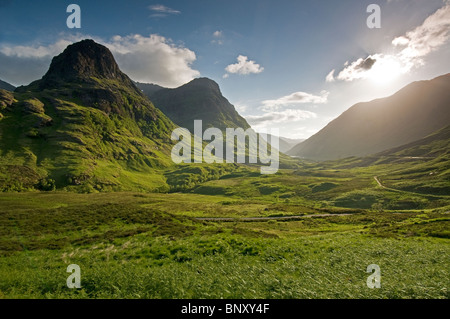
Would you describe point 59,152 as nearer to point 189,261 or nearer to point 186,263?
point 189,261

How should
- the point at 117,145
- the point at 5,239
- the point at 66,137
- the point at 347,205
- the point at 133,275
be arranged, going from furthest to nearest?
1. the point at 117,145
2. the point at 66,137
3. the point at 347,205
4. the point at 5,239
5. the point at 133,275

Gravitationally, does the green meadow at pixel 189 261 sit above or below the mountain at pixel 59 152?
below

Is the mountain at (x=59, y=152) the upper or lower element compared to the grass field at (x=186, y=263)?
upper

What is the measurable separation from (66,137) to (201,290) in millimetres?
189061

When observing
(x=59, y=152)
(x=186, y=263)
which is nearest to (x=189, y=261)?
(x=186, y=263)

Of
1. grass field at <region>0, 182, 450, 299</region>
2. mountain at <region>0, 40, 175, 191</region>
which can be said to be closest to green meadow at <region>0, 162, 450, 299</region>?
grass field at <region>0, 182, 450, 299</region>

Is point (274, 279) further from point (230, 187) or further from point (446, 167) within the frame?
point (446, 167)

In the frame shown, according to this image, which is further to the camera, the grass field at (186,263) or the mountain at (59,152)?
the mountain at (59,152)

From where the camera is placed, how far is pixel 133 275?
48.0 feet

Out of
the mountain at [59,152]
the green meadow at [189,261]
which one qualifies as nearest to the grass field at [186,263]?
the green meadow at [189,261]

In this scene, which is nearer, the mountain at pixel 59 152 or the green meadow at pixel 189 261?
the green meadow at pixel 189 261

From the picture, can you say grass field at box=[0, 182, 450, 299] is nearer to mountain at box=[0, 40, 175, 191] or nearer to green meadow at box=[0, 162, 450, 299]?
green meadow at box=[0, 162, 450, 299]

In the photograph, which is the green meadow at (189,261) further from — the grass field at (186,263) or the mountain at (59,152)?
the mountain at (59,152)
